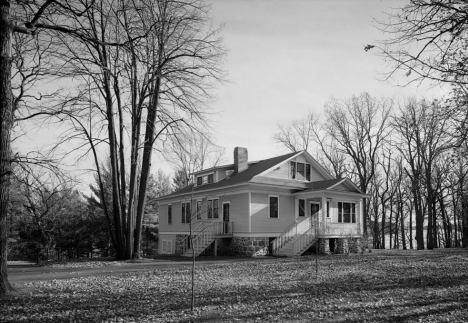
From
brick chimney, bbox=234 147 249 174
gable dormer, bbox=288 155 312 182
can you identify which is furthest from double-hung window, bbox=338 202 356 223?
brick chimney, bbox=234 147 249 174

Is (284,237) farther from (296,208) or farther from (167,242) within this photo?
(167,242)

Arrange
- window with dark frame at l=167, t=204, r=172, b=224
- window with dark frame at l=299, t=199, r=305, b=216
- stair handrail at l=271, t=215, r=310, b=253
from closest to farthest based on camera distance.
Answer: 1. stair handrail at l=271, t=215, r=310, b=253
2. window with dark frame at l=299, t=199, r=305, b=216
3. window with dark frame at l=167, t=204, r=172, b=224

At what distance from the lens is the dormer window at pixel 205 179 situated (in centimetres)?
2974

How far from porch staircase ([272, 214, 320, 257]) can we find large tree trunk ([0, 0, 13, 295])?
1703 centimetres

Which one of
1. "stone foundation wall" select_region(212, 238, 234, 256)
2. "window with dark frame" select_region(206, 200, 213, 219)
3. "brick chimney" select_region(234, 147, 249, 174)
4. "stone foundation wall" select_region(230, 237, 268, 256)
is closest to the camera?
"stone foundation wall" select_region(230, 237, 268, 256)

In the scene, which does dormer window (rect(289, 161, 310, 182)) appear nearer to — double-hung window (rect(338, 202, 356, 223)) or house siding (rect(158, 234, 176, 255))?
double-hung window (rect(338, 202, 356, 223))

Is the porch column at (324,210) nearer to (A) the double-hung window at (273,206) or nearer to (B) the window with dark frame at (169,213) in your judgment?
(A) the double-hung window at (273,206)

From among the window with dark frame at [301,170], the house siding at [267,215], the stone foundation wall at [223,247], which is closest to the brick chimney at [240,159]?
the window with dark frame at [301,170]

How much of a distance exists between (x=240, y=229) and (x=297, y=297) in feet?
50.2

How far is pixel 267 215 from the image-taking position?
81.1 ft

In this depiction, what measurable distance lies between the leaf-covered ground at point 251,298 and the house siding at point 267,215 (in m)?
10.6

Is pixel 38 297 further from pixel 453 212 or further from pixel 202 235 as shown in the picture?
pixel 453 212

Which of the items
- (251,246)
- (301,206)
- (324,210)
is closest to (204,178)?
(301,206)

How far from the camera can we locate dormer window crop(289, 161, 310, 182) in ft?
89.1
